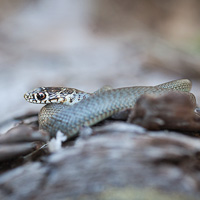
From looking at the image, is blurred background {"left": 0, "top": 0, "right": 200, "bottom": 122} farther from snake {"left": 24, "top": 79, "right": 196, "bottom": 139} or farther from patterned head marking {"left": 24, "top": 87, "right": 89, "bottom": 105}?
snake {"left": 24, "top": 79, "right": 196, "bottom": 139}

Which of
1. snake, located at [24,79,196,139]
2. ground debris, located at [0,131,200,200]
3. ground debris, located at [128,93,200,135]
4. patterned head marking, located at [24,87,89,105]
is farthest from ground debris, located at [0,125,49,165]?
patterned head marking, located at [24,87,89,105]

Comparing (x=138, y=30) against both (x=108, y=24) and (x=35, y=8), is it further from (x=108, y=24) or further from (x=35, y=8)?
(x=35, y=8)

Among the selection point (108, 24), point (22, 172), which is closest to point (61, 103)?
point (22, 172)

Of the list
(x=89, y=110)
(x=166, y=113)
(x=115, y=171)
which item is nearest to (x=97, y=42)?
(x=89, y=110)

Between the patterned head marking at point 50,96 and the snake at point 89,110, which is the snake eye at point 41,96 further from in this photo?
the snake at point 89,110

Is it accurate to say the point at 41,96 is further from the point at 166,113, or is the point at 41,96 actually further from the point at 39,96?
the point at 166,113

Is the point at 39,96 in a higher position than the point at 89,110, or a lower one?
higher

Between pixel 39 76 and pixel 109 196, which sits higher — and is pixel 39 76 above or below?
above

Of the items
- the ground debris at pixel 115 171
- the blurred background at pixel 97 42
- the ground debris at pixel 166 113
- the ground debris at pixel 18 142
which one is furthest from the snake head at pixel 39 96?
the blurred background at pixel 97 42
